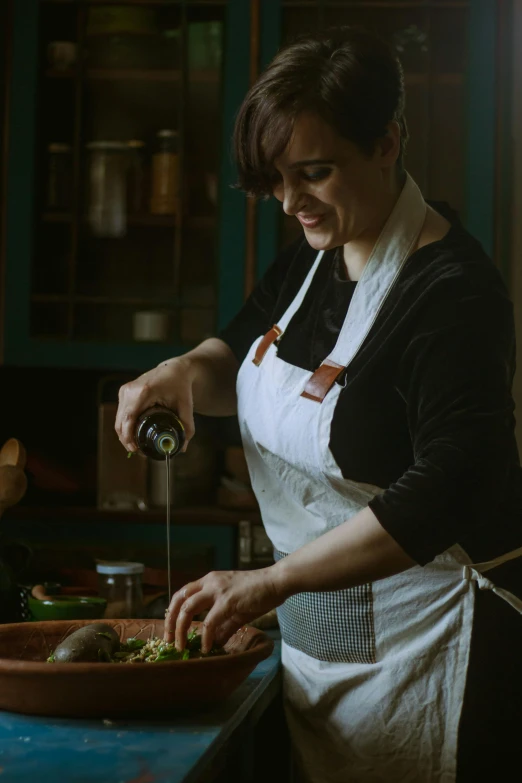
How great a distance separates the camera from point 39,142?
102 inches

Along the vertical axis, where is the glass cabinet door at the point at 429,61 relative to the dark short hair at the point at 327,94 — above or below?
above

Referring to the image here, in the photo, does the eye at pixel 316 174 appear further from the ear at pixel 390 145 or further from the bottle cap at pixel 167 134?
the bottle cap at pixel 167 134

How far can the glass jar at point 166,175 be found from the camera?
103 inches

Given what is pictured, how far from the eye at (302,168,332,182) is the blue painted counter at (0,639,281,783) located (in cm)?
65

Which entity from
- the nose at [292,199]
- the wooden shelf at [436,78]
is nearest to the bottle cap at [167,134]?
the wooden shelf at [436,78]

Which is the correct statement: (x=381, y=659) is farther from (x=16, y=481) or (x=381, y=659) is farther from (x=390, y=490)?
(x=16, y=481)

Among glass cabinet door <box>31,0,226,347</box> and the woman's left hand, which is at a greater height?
glass cabinet door <box>31,0,226,347</box>

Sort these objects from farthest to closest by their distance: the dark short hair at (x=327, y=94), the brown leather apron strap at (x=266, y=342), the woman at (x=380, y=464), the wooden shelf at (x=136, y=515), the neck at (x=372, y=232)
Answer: the wooden shelf at (x=136, y=515)
the brown leather apron strap at (x=266, y=342)
the neck at (x=372, y=232)
the dark short hair at (x=327, y=94)
the woman at (x=380, y=464)

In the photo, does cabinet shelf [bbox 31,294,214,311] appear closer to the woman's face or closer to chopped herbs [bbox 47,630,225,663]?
the woman's face

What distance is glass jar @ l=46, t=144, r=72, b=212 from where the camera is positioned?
2.61 metres

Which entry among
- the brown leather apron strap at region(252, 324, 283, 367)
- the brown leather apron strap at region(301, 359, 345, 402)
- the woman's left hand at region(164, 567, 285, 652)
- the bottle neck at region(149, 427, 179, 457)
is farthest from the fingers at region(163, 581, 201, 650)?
the brown leather apron strap at region(252, 324, 283, 367)

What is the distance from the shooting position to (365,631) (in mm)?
1217

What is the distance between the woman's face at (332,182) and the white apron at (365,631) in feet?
0.14

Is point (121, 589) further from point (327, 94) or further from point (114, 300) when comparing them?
point (114, 300)
